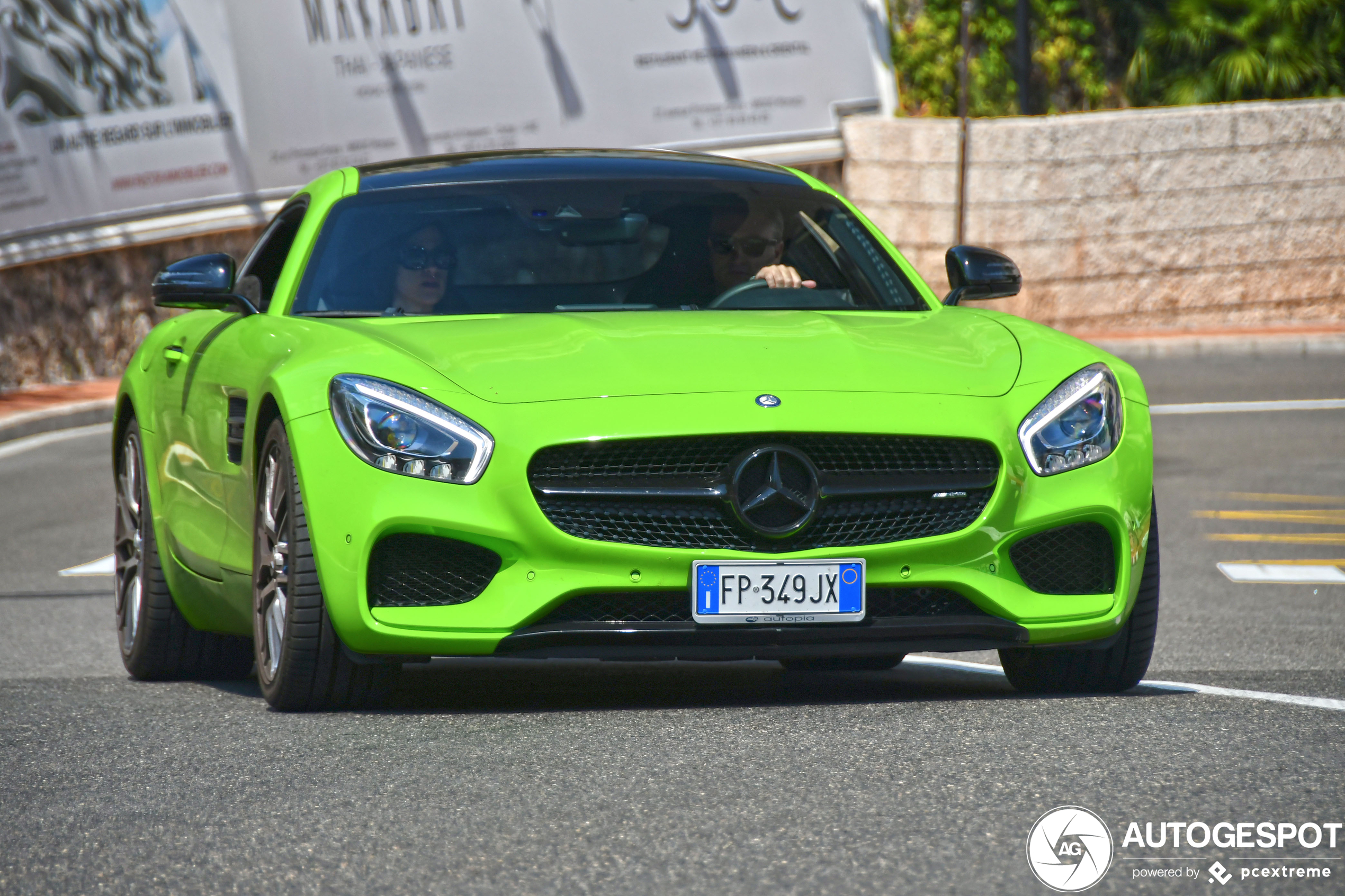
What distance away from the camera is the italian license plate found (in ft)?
15.1

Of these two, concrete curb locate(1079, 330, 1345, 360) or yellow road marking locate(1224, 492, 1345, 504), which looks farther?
concrete curb locate(1079, 330, 1345, 360)

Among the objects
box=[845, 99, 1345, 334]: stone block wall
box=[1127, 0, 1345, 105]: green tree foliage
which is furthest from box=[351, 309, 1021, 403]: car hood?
box=[1127, 0, 1345, 105]: green tree foliage

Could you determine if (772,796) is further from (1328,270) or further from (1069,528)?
(1328,270)

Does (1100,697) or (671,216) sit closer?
(1100,697)

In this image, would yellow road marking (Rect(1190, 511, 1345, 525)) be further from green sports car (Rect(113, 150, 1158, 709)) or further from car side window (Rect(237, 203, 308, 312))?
car side window (Rect(237, 203, 308, 312))

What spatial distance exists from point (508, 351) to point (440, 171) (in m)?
1.38

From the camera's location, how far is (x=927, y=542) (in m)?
4.69

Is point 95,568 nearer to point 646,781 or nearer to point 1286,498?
point 1286,498

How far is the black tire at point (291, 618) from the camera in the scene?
185 inches

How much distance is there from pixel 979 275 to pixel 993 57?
2971 centimetres

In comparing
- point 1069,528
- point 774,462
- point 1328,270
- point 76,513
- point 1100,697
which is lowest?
point 1328,270

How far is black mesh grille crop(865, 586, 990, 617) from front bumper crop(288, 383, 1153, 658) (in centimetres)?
4

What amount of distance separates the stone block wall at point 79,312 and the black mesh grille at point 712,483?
17.2 meters

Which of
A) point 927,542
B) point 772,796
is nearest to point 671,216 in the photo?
point 927,542
